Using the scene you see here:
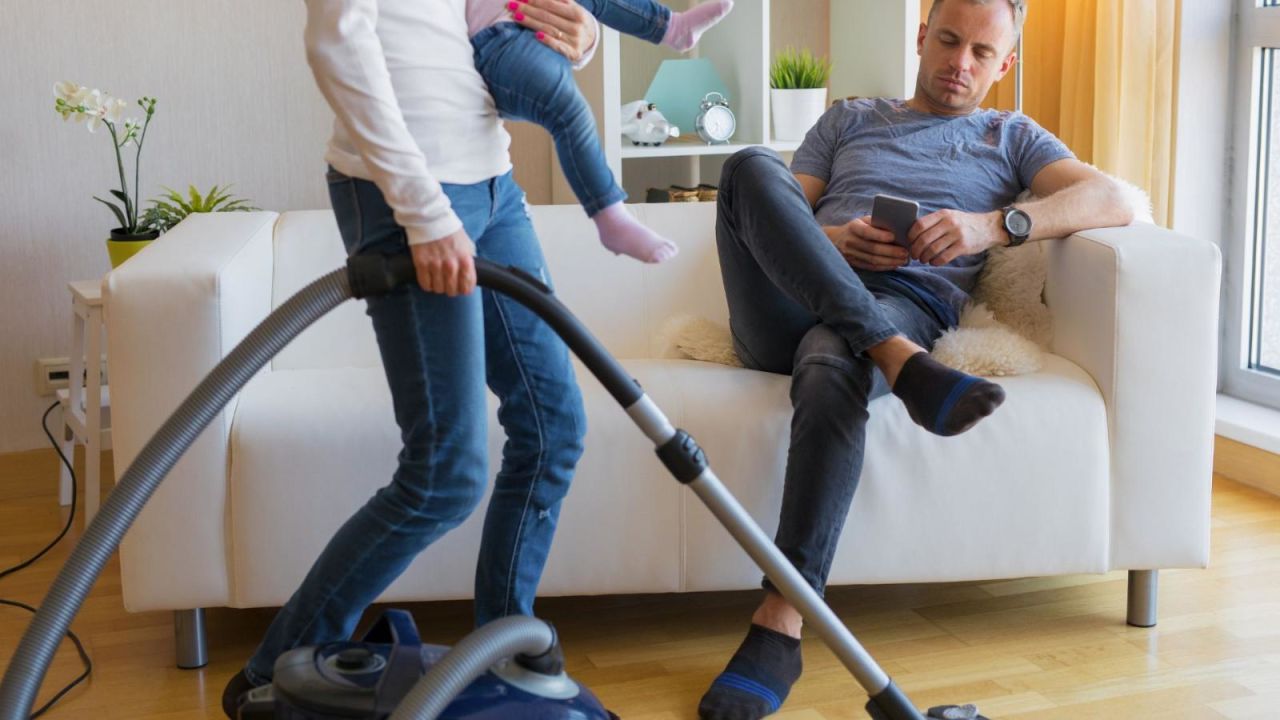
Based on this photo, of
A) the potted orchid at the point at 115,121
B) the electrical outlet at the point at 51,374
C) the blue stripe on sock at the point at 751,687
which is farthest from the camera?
the electrical outlet at the point at 51,374

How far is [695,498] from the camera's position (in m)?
2.06

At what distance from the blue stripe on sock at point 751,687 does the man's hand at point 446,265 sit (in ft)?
2.68

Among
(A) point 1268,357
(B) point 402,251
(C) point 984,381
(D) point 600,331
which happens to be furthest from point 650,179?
(B) point 402,251

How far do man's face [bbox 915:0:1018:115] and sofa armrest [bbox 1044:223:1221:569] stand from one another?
0.40 meters

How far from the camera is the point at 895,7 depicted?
325 cm

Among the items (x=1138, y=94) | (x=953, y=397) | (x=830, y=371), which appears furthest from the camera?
(x=1138, y=94)

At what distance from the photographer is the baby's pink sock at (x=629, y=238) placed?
1.47 m

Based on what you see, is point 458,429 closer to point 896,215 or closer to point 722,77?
point 896,215

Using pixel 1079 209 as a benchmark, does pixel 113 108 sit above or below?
above

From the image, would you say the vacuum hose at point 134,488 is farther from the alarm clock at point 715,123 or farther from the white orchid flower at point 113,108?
the alarm clock at point 715,123

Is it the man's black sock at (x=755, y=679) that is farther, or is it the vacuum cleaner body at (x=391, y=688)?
the man's black sock at (x=755, y=679)

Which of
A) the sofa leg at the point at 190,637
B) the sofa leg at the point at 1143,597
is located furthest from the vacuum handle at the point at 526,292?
the sofa leg at the point at 1143,597

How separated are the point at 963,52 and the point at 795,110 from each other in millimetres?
886

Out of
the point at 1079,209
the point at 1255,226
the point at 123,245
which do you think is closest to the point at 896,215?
the point at 1079,209
